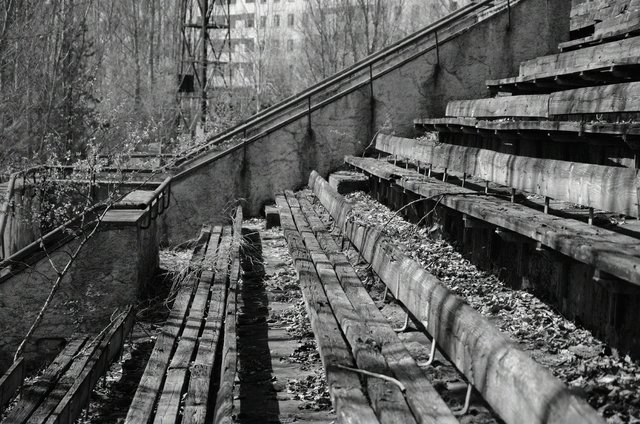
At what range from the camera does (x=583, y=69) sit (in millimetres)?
7551

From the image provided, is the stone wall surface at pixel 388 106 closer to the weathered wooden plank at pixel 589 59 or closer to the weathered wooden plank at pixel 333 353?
the weathered wooden plank at pixel 589 59

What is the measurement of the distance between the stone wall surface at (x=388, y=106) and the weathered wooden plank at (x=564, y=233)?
590cm

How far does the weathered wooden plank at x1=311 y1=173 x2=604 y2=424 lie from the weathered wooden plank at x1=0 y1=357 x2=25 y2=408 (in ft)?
9.15

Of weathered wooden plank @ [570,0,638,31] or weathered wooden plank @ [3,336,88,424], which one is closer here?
weathered wooden plank @ [3,336,88,424]

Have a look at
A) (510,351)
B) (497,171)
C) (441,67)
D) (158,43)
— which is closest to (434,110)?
(441,67)

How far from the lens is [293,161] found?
12391 mm

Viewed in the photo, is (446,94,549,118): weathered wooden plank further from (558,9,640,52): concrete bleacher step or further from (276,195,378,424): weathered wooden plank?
(276,195,378,424): weathered wooden plank

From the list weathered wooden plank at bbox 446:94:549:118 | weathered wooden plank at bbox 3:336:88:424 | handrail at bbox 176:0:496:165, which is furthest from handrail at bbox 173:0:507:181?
weathered wooden plank at bbox 3:336:88:424

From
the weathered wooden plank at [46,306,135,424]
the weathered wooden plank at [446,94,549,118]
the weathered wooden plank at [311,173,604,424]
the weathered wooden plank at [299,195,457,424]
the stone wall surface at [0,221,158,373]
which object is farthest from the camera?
the stone wall surface at [0,221,158,373]

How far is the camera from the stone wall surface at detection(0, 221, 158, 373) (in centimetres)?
776

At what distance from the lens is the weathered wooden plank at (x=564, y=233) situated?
3.50 metres

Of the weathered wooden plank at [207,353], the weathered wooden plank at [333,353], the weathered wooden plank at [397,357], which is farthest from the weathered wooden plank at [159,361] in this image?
the weathered wooden plank at [397,357]

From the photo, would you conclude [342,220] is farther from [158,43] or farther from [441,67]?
[158,43]

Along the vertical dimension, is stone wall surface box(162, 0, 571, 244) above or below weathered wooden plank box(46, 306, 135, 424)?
above
